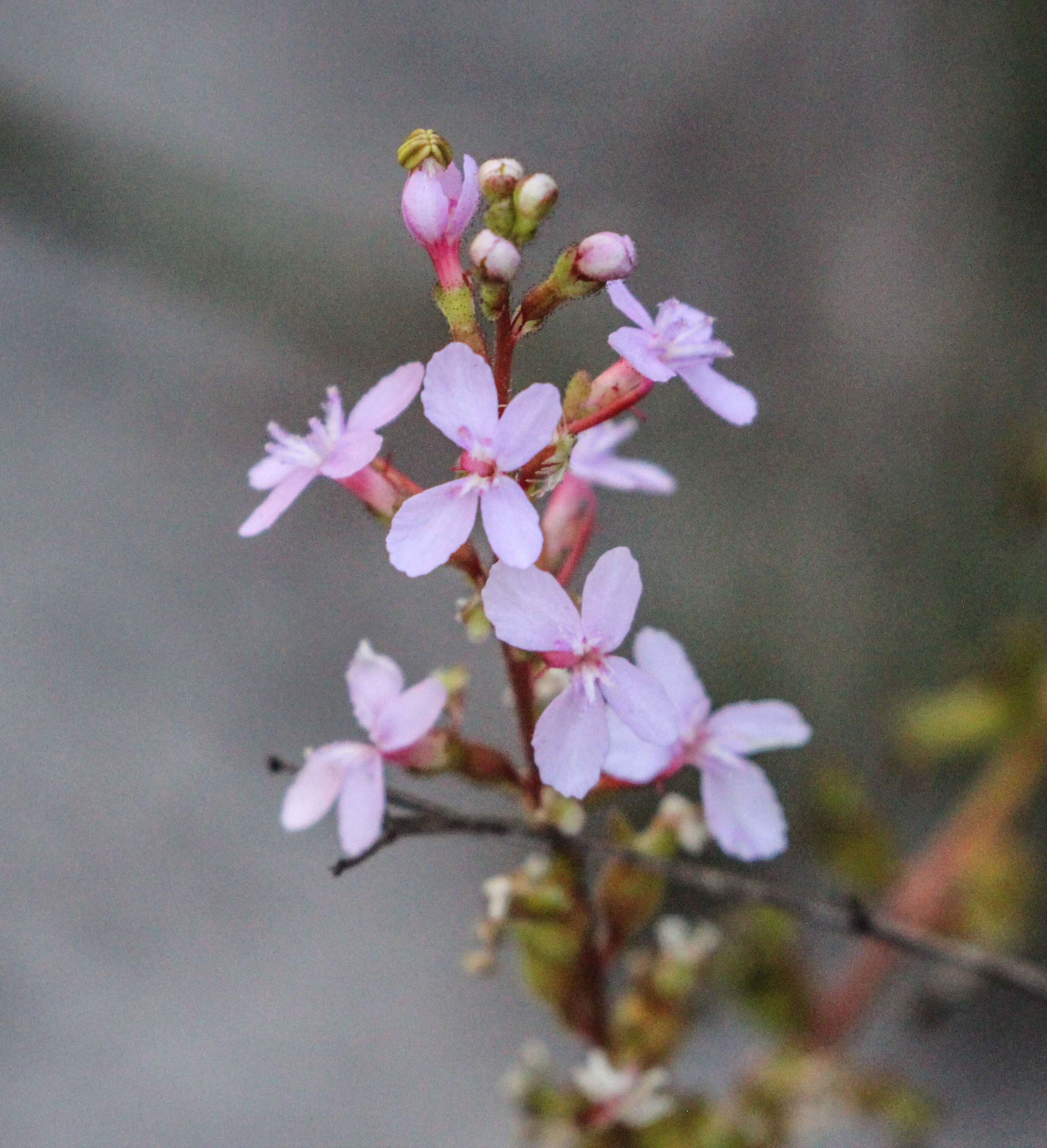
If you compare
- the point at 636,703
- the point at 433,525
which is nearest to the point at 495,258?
the point at 433,525

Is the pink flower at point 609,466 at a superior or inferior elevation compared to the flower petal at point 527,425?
inferior

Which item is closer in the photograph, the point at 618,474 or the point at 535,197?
the point at 535,197

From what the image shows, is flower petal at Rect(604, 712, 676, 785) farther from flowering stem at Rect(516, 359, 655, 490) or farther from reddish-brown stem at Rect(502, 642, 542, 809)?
flowering stem at Rect(516, 359, 655, 490)

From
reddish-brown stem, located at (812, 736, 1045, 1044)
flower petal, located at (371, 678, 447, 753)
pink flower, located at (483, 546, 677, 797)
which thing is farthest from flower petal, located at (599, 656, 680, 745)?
reddish-brown stem, located at (812, 736, 1045, 1044)

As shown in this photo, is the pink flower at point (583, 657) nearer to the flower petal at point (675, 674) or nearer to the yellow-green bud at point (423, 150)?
the flower petal at point (675, 674)

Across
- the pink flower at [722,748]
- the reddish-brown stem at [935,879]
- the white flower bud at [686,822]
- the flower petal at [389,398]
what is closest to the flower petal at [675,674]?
the pink flower at [722,748]

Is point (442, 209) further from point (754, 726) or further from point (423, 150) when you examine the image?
point (754, 726)

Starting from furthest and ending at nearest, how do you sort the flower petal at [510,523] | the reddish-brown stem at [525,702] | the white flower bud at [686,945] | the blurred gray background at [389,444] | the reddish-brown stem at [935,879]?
the blurred gray background at [389,444], the reddish-brown stem at [935,879], the white flower bud at [686,945], the reddish-brown stem at [525,702], the flower petal at [510,523]
